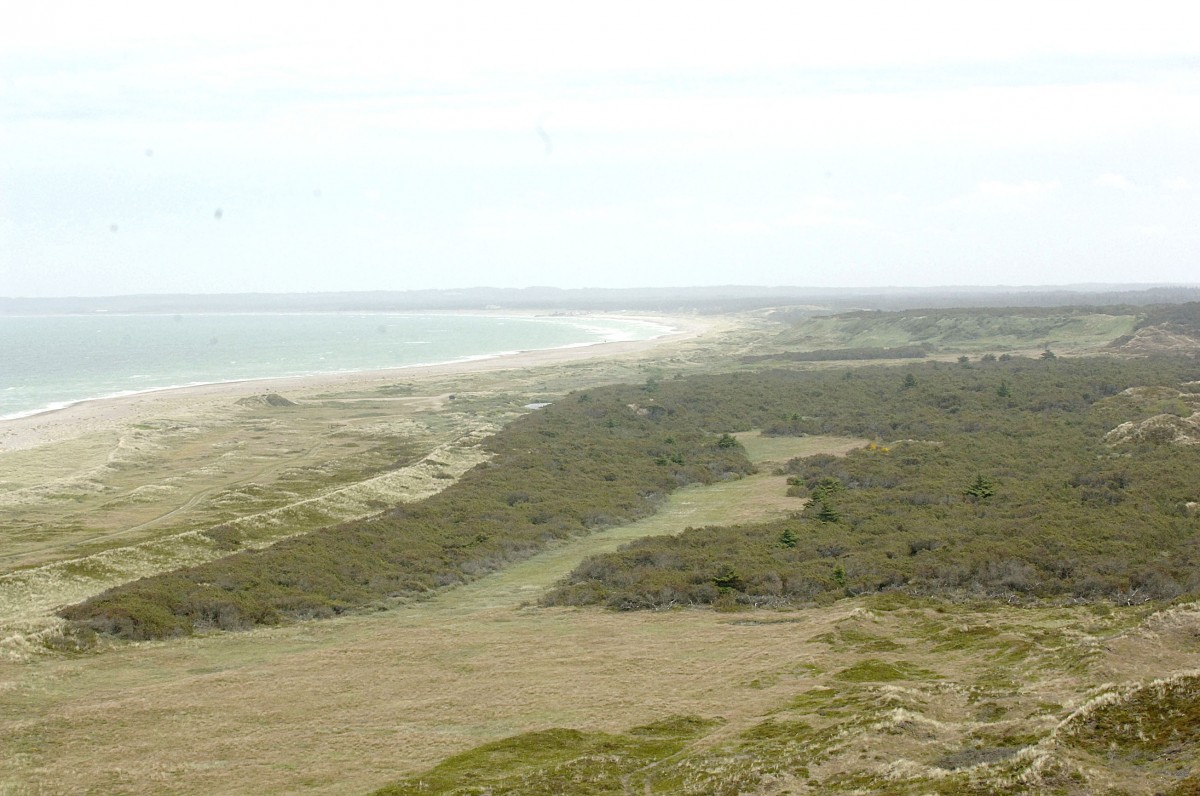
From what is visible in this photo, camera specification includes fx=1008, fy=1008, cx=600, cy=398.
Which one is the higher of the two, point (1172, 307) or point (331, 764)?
point (1172, 307)

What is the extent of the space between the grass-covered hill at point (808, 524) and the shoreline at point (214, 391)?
121 ft

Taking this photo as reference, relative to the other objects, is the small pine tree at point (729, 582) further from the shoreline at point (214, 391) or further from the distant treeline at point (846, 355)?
the distant treeline at point (846, 355)

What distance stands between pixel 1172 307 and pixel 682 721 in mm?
138884

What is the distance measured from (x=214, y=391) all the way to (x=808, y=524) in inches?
3290

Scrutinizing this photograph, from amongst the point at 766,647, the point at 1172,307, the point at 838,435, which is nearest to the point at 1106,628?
the point at 766,647

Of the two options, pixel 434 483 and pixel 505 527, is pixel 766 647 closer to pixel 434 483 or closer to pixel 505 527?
pixel 505 527

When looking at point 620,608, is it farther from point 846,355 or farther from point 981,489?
point 846,355

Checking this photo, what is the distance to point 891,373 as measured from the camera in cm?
9800

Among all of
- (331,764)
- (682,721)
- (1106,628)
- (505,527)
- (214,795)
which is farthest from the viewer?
(505,527)

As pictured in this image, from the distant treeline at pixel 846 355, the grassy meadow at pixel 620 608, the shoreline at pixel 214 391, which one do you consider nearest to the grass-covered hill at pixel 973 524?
the grassy meadow at pixel 620 608

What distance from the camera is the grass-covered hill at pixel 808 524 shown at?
34.0 metres

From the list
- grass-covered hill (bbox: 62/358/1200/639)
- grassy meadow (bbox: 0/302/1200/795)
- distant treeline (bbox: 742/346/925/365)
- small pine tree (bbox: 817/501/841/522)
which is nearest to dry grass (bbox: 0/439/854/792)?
grassy meadow (bbox: 0/302/1200/795)

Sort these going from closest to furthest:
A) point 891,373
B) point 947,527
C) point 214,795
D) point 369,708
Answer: point 214,795
point 369,708
point 947,527
point 891,373

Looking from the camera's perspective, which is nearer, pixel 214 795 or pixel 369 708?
pixel 214 795
